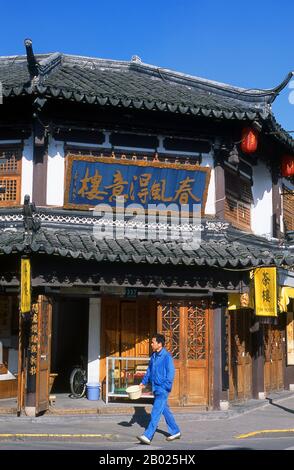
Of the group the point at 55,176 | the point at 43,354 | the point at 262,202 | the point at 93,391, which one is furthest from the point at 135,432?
the point at 262,202

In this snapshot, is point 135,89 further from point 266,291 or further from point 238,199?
point 266,291

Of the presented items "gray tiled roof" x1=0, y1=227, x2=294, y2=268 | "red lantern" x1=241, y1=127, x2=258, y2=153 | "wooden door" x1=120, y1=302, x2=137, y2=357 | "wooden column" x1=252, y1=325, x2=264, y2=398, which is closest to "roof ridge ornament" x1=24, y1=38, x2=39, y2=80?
"gray tiled roof" x1=0, y1=227, x2=294, y2=268

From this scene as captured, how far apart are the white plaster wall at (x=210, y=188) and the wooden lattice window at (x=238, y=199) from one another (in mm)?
633

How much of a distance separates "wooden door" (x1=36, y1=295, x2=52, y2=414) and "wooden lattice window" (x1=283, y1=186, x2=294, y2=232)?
911 centimetres

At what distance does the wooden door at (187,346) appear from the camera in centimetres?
1423

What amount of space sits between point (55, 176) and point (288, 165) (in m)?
7.32

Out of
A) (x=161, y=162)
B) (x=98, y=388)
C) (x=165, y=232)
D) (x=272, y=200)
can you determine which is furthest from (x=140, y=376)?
(x=272, y=200)

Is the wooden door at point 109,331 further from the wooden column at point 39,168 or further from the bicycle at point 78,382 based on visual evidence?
the wooden column at point 39,168

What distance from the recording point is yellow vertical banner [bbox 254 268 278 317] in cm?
1431

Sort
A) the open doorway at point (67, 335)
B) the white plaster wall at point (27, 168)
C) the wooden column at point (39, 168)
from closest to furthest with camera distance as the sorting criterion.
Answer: the wooden column at point (39, 168) < the white plaster wall at point (27, 168) < the open doorway at point (67, 335)

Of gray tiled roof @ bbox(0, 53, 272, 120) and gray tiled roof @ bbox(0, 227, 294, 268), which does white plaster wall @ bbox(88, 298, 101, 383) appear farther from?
gray tiled roof @ bbox(0, 53, 272, 120)

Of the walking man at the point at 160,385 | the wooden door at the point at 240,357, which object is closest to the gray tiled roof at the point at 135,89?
the wooden door at the point at 240,357

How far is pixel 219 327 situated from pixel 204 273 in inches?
54.7
